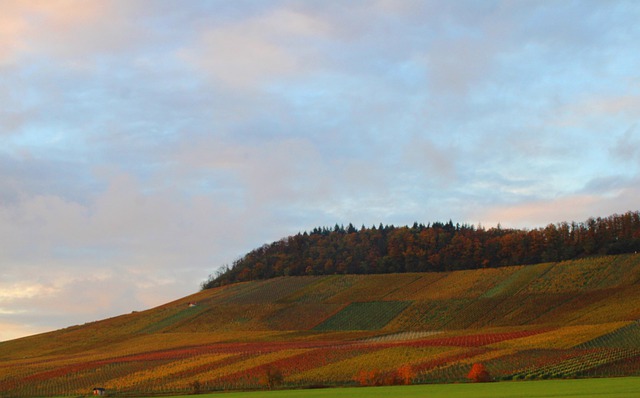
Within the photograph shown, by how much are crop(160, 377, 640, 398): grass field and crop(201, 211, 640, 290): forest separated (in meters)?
105

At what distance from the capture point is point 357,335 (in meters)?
93.7

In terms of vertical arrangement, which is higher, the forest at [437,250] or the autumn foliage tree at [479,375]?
the forest at [437,250]

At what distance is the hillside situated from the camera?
58.2m

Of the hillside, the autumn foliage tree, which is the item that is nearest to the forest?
the hillside

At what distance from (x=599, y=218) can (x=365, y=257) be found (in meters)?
54.3

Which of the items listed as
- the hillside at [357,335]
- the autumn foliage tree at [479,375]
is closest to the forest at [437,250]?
the hillside at [357,335]

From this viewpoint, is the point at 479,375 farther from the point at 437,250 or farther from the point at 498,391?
the point at 437,250

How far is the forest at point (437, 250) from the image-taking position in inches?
5979

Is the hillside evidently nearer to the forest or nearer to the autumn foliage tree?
the autumn foliage tree

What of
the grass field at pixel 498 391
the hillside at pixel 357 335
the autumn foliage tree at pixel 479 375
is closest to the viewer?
the grass field at pixel 498 391

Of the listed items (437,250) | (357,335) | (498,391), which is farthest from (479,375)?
(437,250)

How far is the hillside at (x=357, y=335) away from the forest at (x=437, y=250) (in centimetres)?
1581

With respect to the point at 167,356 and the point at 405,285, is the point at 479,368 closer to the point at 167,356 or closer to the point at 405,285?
the point at 167,356

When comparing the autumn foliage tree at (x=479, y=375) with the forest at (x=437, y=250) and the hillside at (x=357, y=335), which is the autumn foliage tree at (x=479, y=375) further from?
the forest at (x=437, y=250)
